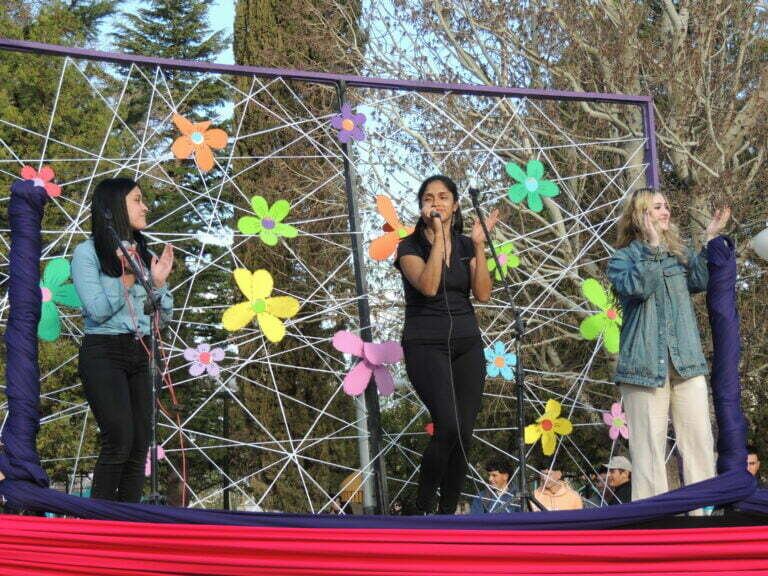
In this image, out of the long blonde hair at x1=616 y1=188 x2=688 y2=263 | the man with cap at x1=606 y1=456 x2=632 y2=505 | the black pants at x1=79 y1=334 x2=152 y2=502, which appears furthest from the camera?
the man with cap at x1=606 y1=456 x2=632 y2=505

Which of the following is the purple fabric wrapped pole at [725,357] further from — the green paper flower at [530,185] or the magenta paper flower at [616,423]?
the magenta paper flower at [616,423]

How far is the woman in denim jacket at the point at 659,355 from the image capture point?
13.1 ft

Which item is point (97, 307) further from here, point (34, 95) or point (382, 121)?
point (34, 95)

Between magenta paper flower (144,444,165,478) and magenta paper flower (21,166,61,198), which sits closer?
magenta paper flower (144,444,165,478)

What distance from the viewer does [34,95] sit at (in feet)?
49.7

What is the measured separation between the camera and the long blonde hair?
4.19m

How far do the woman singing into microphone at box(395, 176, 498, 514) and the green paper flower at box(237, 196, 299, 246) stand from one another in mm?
1250

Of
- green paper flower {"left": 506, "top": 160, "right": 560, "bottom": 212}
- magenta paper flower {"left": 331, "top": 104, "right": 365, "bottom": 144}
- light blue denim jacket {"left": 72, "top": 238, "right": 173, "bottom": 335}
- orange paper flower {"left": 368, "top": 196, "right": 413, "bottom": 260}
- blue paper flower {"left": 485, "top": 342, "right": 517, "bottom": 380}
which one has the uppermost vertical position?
magenta paper flower {"left": 331, "top": 104, "right": 365, "bottom": 144}

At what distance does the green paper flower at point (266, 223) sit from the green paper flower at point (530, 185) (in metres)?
1.32

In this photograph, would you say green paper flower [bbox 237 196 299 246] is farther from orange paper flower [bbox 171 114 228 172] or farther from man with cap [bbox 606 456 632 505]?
man with cap [bbox 606 456 632 505]

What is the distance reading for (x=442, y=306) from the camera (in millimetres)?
4238

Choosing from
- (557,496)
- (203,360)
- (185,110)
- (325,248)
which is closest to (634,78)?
(325,248)

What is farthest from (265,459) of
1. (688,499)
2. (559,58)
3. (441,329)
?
(688,499)

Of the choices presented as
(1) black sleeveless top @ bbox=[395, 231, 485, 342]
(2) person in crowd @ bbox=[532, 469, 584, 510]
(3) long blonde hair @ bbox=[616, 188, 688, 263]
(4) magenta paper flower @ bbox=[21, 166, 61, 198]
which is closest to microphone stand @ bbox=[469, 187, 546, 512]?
(1) black sleeveless top @ bbox=[395, 231, 485, 342]
